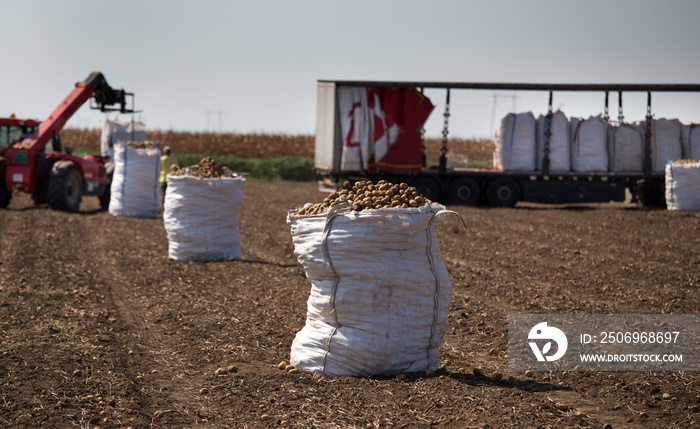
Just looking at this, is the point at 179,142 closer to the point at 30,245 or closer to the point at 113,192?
the point at 113,192

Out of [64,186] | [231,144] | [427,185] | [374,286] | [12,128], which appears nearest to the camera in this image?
[374,286]

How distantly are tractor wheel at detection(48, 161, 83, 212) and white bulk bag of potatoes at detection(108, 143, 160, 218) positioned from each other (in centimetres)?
114

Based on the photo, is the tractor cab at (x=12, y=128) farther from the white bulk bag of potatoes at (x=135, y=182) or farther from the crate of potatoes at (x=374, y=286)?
the crate of potatoes at (x=374, y=286)

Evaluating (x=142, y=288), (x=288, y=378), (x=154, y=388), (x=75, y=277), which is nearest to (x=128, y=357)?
(x=154, y=388)

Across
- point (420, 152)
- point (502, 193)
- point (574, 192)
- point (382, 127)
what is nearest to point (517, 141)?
point (502, 193)

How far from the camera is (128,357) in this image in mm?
5703

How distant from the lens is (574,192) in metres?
18.3

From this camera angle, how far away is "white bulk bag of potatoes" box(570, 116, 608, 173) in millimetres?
17984

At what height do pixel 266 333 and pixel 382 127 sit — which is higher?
pixel 382 127

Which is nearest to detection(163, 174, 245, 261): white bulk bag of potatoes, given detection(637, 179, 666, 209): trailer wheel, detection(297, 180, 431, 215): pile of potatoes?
detection(297, 180, 431, 215): pile of potatoes

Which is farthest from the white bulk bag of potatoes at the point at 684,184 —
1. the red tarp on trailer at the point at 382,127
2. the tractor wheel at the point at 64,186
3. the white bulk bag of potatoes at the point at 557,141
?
the tractor wheel at the point at 64,186

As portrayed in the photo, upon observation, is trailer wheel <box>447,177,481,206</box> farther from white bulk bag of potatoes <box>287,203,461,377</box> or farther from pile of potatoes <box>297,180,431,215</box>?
white bulk bag of potatoes <box>287,203,461,377</box>

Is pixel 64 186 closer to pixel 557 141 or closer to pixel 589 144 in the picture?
pixel 557 141

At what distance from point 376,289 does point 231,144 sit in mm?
31702
